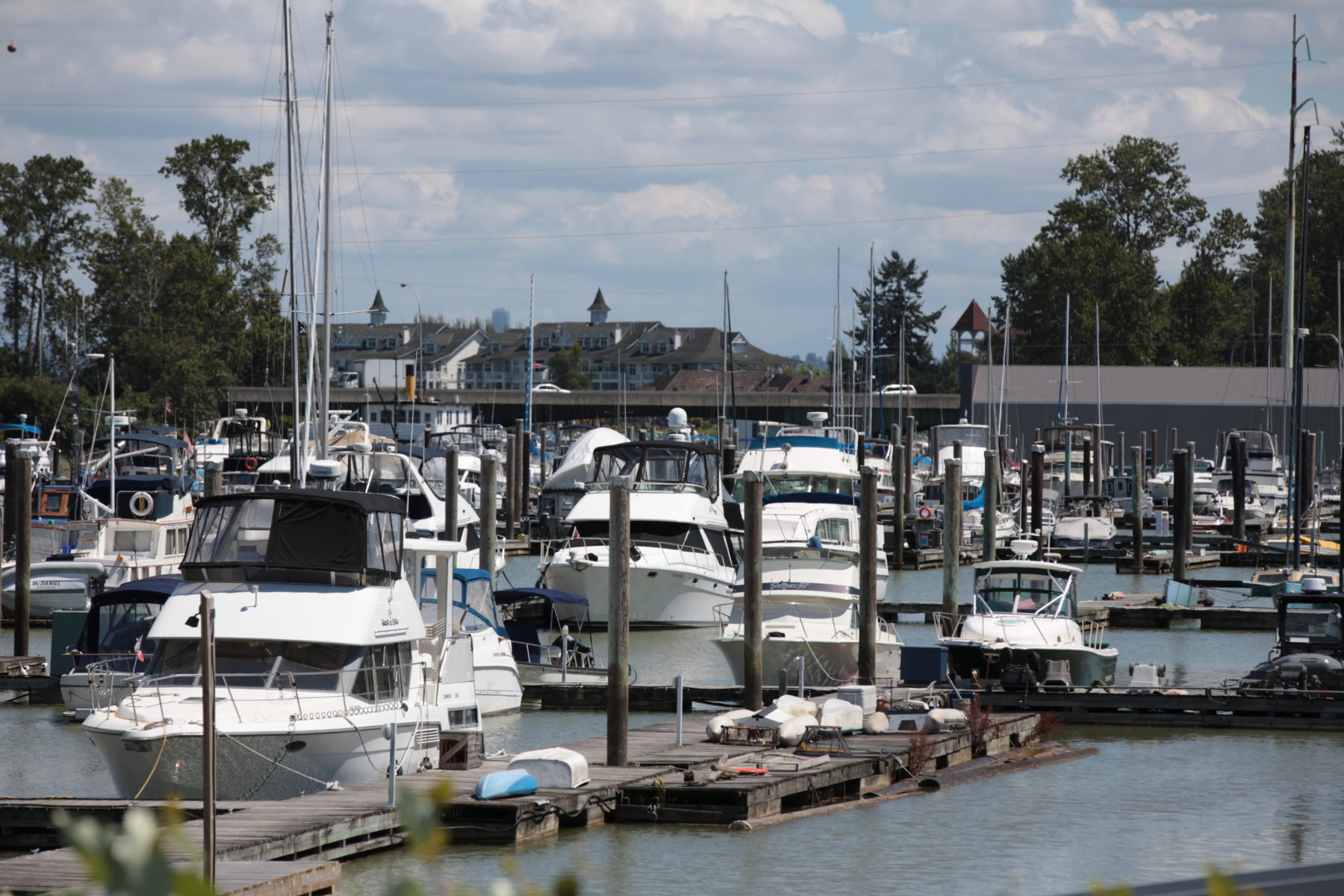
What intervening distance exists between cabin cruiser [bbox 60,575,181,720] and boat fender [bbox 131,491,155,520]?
627 inches

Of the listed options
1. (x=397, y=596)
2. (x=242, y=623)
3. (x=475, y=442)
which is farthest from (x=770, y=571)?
(x=475, y=442)

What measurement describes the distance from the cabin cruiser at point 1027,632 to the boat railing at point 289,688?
11766 mm

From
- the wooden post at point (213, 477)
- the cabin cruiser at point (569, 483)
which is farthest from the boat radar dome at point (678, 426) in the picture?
the wooden post at point (213, 477)

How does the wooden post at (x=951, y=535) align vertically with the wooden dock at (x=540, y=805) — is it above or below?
above

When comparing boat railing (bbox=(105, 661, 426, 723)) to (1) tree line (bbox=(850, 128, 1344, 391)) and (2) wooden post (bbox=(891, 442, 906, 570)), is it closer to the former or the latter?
(2) wooden post (bbox=(891, 442, 906, 570))

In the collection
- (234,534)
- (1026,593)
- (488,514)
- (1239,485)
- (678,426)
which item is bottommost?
(1026,593)

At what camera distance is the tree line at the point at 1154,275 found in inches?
4151

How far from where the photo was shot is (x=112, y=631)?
25.0m

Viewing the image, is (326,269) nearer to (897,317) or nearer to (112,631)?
(112,631)

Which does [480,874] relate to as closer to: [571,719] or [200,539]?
[200,539]

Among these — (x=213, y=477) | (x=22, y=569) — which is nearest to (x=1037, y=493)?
(x=213, y=477)

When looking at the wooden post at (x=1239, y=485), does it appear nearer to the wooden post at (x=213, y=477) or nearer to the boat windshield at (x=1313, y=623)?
the boat windshield at (x=1313, y=623)

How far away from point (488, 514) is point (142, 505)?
11.2 m

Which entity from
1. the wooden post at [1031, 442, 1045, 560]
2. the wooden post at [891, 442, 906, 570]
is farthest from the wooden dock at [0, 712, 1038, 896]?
the wooden post at [1031, 442, 1045, 560]
